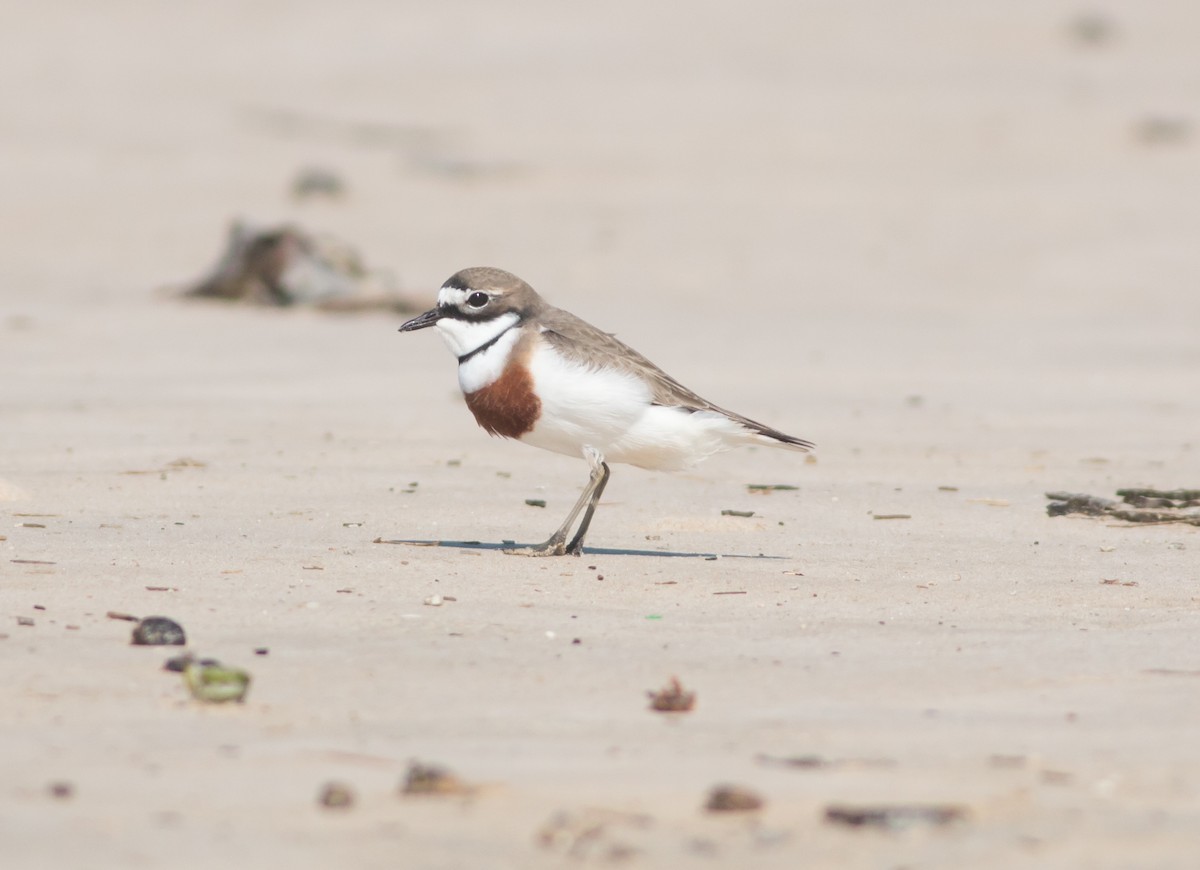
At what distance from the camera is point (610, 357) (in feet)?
21.0

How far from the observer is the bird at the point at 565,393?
6.31 metres

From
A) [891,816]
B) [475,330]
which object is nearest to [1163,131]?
[475,330]

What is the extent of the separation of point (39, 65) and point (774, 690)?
21902mm

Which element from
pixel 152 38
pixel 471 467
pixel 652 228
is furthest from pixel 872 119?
pixel 471 467

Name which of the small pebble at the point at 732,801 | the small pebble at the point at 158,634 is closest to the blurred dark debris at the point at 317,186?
the small pebble at the point at 158,634

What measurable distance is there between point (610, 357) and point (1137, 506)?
2349 millimetres

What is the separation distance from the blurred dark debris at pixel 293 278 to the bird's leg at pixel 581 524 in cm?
669

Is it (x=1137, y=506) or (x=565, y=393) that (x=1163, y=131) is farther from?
(x=565, y=393)

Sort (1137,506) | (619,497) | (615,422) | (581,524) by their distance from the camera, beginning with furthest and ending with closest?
(619,497), (1137,506), (581,524), (615,422)

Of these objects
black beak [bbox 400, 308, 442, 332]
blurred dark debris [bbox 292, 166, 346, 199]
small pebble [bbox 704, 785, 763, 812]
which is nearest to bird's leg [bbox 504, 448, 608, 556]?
black beak [bbox 400, 308, 442, 332]

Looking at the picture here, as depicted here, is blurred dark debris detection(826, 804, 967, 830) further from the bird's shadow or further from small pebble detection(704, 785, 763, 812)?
the bird's shadow

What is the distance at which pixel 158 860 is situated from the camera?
3072 millimetres

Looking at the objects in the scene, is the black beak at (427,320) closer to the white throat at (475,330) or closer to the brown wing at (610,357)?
the white throat at (475,330)

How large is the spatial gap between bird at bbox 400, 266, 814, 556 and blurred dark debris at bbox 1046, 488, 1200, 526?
1.37 metres
